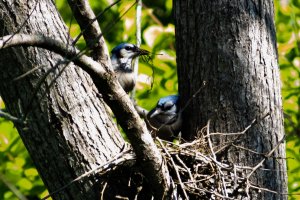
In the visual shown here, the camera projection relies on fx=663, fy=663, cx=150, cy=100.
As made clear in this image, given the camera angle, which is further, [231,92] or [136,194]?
[231,92]

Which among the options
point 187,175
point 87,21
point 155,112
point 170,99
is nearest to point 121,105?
point 87,21

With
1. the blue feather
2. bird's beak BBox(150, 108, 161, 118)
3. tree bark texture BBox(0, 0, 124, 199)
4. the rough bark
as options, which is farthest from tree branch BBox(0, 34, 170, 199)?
bird's beak BBox(150, 108, 161, 118)

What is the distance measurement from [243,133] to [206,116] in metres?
0.40

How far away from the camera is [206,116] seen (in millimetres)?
4391

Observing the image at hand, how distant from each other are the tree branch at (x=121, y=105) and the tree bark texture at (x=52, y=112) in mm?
322

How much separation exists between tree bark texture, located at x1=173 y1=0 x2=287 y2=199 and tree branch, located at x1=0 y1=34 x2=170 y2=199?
655 millimetres

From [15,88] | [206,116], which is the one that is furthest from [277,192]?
[15,88]

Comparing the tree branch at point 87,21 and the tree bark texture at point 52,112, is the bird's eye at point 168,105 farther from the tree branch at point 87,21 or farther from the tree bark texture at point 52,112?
the tree branch at point 87,21

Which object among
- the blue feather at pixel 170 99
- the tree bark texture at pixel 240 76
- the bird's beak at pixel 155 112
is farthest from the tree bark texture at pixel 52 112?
the bird's beak at pixel 155 112

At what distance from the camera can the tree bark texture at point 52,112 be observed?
3807 millimetres

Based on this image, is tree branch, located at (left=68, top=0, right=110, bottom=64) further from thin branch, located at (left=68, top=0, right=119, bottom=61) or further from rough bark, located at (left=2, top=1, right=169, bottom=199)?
rough bark, located at (left=2, top=1, right=169, bottom=199)

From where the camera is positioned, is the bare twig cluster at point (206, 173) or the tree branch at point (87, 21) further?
the bare twig cluster at point (206, 173)

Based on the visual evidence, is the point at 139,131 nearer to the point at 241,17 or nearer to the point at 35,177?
the point at 241,17

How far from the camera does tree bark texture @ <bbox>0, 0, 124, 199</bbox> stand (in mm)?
3807
